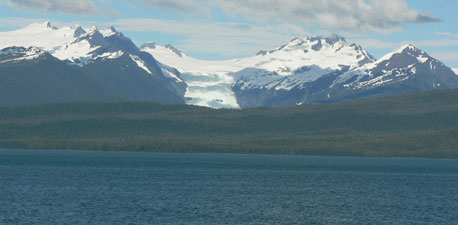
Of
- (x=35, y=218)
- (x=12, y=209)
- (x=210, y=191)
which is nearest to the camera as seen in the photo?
(x=35, y=218)

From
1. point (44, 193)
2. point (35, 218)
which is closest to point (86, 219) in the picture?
point (35, 218)

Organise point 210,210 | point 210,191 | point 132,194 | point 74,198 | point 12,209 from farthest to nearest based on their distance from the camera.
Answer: point 210,191 → point 132,194 → point 74,198 → point 210,210 → point 12,209

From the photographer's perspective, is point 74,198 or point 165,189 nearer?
point 74,198

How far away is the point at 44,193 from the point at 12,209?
3103 centimetres

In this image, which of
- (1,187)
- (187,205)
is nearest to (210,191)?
(187,205)

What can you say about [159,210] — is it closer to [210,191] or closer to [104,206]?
[104,206]

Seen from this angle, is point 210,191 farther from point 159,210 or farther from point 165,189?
point 159,210

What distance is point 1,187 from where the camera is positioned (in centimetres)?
18400

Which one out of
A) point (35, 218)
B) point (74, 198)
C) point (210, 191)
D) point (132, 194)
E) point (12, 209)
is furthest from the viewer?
point (210, 191)

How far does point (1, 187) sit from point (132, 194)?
30.3m

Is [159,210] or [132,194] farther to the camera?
[132,194]

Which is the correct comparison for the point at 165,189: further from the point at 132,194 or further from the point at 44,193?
the point at 44,193

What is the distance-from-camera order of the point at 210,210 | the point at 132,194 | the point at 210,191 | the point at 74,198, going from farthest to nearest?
the point at 210,191 < the point at 132,194 < the point at 74,198 < the point at 210,210

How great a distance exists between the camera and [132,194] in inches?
7101
